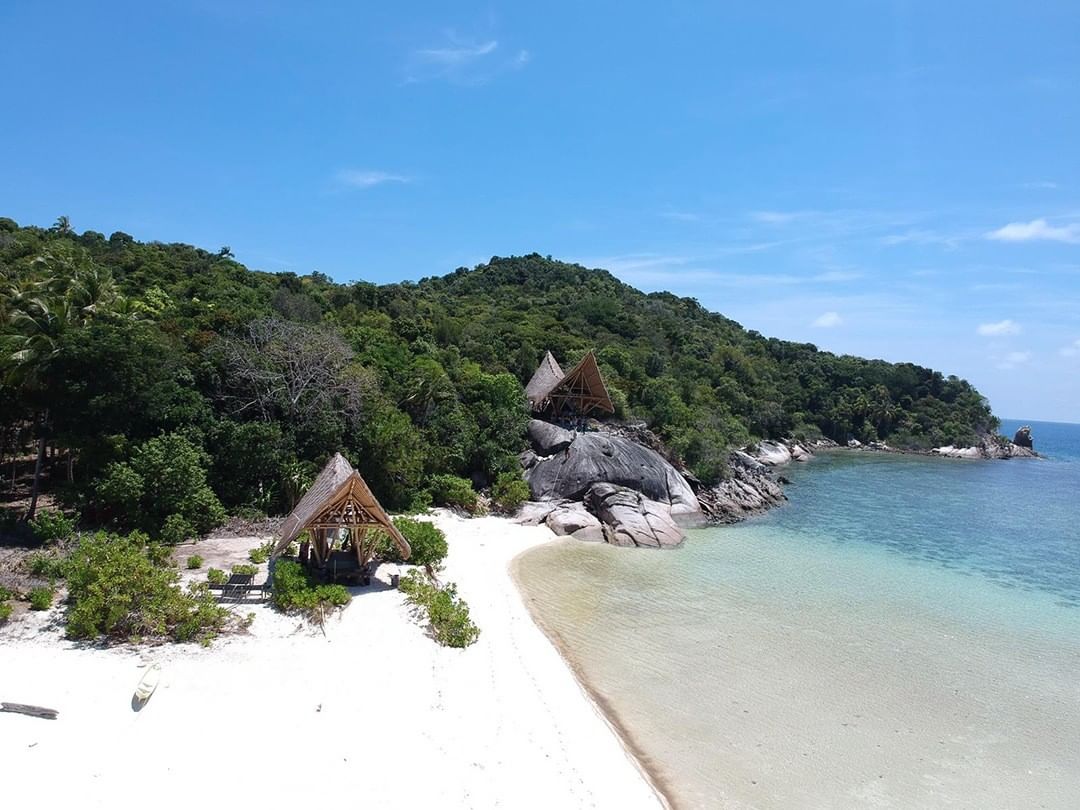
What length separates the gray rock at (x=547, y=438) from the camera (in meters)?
29.6

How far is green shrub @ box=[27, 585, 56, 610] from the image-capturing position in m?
12.2

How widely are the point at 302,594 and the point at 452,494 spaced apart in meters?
11.4

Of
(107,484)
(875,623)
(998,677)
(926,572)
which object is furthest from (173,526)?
(926,572)

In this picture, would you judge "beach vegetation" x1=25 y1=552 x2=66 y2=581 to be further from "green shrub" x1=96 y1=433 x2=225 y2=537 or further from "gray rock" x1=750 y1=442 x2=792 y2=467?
"gray rock" x1=750 y1=442 x2=792 y2=467

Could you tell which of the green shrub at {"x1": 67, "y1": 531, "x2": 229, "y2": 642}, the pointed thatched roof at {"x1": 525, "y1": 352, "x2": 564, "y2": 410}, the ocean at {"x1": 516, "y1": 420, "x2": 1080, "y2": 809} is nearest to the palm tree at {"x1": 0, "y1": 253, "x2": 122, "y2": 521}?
the green shrub at {"x1": 67, "y1": 531, "x2": 229, "y2": 642}

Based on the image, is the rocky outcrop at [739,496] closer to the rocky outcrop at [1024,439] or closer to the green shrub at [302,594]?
the green shrub at [302,594]

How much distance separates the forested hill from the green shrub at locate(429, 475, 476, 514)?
0.50 m

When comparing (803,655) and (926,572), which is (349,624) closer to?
(803,655)

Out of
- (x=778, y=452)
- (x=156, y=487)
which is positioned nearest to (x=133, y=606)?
(x=156, y=487)

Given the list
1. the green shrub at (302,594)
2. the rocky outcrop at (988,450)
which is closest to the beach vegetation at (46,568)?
the green shrub at (302,594)

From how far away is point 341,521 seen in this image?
14.9 metres

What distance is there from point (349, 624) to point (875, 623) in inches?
551

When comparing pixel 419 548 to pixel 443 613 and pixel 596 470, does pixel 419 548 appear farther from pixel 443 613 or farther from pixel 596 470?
pixel 596 470

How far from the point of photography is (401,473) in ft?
75.6
